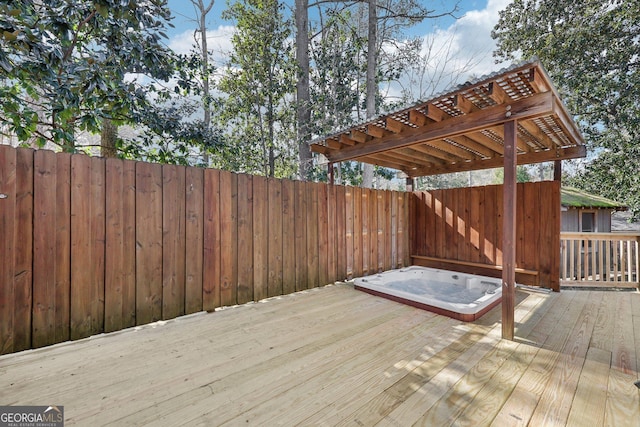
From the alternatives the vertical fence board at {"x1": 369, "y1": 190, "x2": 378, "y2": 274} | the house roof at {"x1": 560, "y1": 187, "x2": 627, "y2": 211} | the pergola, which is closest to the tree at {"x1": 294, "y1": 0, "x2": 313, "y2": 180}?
the pergola

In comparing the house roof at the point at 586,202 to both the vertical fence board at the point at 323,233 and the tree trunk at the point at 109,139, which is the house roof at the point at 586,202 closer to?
the vertical fence board at the point at 323,233

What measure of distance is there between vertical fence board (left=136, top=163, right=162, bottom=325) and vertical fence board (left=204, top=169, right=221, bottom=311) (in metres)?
0.45

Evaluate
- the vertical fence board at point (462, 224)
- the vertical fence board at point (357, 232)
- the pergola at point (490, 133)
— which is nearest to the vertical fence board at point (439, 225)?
the vertical fence board at point (462, 224)

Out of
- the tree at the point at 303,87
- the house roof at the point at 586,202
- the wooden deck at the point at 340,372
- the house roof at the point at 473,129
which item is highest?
the tree at the point at 303,87

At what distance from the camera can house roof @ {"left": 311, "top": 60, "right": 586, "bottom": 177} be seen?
2.53 m

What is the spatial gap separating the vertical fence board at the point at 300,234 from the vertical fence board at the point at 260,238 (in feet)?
1.62

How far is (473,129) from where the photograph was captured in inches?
120

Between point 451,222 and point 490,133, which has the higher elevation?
point 490,133

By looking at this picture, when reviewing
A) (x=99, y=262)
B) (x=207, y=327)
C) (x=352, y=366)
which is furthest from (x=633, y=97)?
(x=99, y=262)

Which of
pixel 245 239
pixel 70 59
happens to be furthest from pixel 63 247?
pixel 70 59

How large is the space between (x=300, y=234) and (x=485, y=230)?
10.8 feet

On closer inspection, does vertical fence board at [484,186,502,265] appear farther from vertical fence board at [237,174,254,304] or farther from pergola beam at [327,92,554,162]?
vertical fence board at [237,174,254,304]

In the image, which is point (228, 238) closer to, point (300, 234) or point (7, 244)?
point (300, 234)

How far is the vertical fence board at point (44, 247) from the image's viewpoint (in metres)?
2.30
